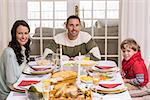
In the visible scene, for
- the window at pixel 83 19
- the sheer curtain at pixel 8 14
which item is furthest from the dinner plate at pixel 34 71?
the window at pixel 83 19

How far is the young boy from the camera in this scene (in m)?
3.34

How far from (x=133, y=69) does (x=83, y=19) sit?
160 centimetres

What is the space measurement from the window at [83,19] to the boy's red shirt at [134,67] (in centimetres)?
128

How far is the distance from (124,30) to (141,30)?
215 mm

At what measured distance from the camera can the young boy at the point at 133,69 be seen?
3.34 m

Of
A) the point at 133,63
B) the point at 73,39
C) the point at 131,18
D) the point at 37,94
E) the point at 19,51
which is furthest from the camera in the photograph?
the point at 131,18

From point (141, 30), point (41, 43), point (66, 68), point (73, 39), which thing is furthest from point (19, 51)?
point (141, 30)

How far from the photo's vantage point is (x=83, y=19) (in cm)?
485

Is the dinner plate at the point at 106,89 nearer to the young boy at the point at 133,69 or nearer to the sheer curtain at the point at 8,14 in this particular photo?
the young boy at the point at 133,69

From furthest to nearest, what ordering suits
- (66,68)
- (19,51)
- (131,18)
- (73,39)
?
(131,18) < (73,39) < (19,51) < (66,68)

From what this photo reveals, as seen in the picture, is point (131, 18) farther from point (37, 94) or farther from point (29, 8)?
point (37, 94)

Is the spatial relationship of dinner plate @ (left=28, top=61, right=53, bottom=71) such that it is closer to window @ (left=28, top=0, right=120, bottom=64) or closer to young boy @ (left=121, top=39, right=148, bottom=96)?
young boy @ (left=121, top=39, right=148, bottom=96)

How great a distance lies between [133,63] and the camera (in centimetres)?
347

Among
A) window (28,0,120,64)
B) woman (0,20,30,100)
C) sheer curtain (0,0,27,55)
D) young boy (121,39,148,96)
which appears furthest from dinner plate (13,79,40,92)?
window (28,0,120,64)
